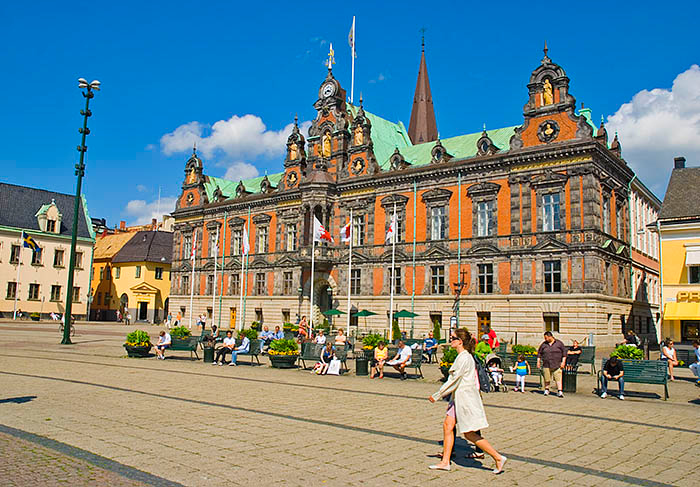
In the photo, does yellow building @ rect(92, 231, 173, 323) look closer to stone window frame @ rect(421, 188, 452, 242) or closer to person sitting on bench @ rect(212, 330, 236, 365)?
stone window frame @ rect(421, 188, 452, 242)

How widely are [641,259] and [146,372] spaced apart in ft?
132

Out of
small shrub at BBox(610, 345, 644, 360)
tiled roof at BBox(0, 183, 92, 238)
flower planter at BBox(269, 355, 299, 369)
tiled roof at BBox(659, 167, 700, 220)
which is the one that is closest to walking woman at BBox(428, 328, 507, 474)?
small shrub at BBox(610, 345, 644, 360)

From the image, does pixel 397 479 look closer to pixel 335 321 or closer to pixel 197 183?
pixel 335 321

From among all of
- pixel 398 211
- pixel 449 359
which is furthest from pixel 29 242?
pixel 449 359

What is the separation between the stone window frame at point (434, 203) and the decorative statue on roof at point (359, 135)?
8.83 metres

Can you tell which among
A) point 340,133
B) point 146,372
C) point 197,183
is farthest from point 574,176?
point 197,183

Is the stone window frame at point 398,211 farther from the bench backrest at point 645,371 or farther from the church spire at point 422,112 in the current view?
the bench backrest at point 645,371

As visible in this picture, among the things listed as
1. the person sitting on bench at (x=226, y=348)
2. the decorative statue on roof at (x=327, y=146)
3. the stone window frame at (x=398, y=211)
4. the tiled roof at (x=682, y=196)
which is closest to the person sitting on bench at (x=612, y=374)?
the person sitting on bench at (x=226, y=348)

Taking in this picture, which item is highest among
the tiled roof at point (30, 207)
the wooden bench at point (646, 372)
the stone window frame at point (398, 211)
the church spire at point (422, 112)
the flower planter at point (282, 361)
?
the church spire at point (422, 112)

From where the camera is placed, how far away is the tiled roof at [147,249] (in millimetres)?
74312

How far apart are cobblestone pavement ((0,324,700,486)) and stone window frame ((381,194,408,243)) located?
29.3m

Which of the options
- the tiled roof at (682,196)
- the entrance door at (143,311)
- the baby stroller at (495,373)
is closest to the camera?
the baby stroller at (495,373)

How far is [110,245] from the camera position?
82.6 m

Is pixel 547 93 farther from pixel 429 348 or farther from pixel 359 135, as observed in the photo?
pixel 429 348
